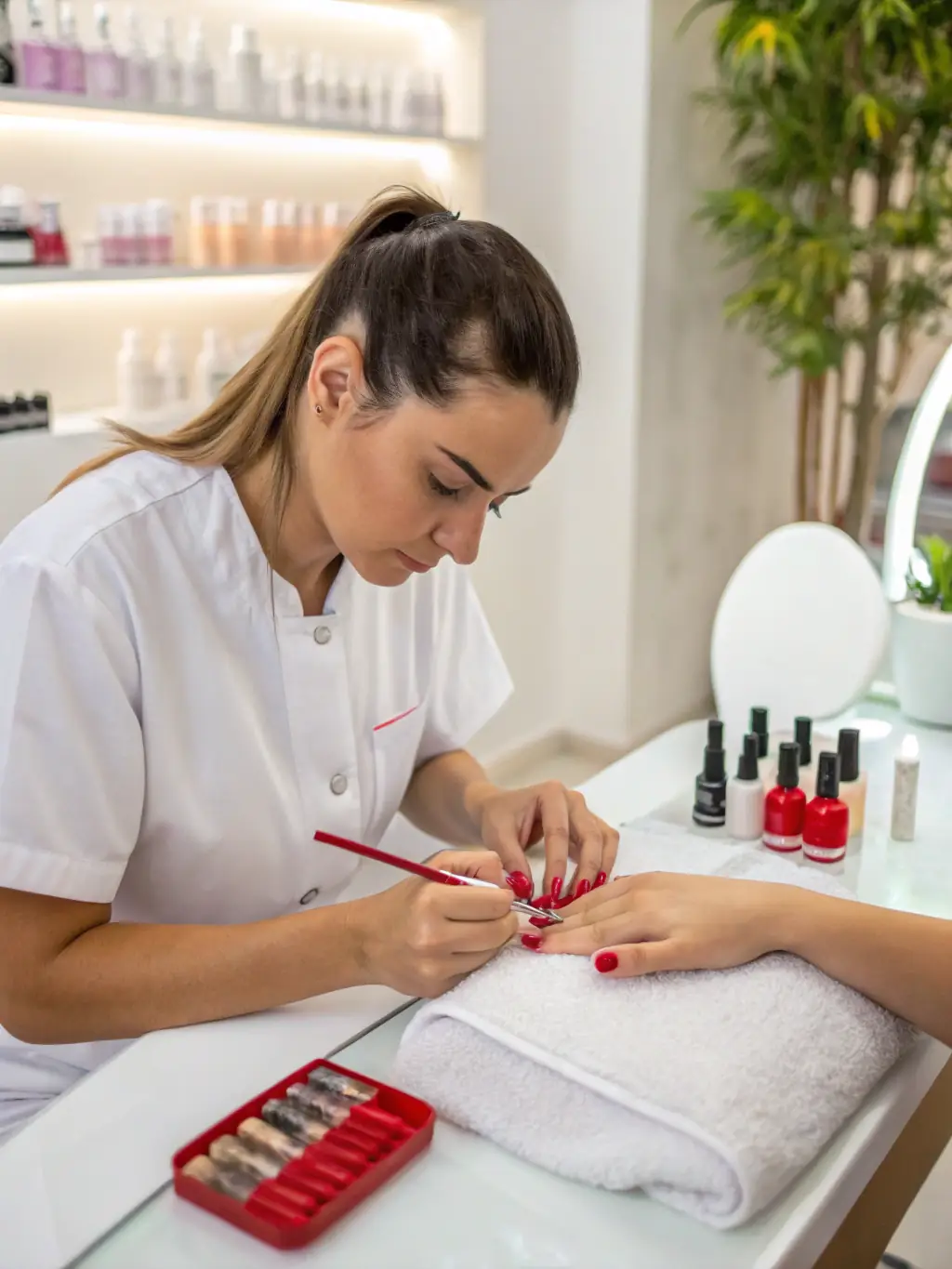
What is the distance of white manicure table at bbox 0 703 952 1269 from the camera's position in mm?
722

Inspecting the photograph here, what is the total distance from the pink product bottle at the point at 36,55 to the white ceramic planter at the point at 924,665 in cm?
165

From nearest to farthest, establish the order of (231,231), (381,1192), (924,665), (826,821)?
1. (381,1192)
2. (826,821)
3. (924,665)
4. (231,231)

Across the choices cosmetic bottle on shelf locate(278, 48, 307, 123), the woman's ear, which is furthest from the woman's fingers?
cosmetic bottle on shelf locate(278, 48, 307, 123)

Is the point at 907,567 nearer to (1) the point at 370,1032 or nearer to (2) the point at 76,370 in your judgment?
(1) the point at 370,1032

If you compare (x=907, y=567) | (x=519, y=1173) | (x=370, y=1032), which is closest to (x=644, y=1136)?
(x=519, y=1173)

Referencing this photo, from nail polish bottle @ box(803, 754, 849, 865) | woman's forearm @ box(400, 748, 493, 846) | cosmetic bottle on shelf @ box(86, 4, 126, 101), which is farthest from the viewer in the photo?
cosmetic bottle on shelf @ box(86, 4, 126, 101)

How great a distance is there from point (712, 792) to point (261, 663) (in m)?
0.53

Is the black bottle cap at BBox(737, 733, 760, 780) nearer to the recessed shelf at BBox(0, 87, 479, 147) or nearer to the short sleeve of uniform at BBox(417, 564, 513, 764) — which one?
the short sleeve of uniform at BBox(417, 564, 513, 764)

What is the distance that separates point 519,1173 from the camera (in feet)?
2.61

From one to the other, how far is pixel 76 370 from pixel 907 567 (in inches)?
63.3

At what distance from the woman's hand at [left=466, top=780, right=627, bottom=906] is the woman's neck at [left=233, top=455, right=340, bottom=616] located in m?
0.31

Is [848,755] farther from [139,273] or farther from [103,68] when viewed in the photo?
[103,68]

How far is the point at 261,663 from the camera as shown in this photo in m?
1.14

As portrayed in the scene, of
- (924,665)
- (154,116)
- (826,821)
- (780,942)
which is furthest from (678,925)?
(154,116)
